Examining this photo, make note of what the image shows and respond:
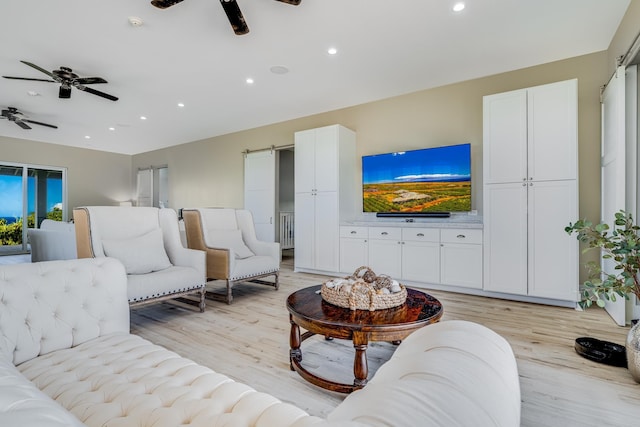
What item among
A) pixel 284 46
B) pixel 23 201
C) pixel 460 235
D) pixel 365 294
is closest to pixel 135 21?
pixel 284 46

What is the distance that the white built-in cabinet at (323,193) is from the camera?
480 centimetres

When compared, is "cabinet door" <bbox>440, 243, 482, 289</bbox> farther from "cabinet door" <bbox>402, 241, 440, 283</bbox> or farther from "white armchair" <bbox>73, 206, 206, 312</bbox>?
"white armchair" <bbox>73, 206, 206, 312</bbox>

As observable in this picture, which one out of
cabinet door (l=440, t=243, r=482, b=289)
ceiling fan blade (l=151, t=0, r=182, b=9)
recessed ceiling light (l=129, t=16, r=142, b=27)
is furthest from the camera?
cabinet door (l=440, t=243, r=482, b=289)

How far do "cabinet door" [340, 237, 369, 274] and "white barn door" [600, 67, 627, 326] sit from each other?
102 inches

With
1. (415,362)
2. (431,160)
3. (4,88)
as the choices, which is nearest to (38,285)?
(415,362)

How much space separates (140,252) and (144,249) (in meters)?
0.06

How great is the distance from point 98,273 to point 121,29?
2621mm

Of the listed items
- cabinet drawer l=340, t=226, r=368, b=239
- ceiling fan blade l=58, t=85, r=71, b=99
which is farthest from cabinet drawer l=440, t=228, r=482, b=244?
ceiling fan blade l=58, t=85, r=71, b=99

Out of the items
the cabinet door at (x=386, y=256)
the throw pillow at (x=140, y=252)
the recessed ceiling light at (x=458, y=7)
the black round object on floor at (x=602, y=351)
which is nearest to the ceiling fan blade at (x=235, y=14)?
the recessed ceiling light at (x=458, y=7)

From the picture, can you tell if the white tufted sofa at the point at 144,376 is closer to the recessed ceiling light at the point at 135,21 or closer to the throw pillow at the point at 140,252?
the throw pillow at the point at 140,252

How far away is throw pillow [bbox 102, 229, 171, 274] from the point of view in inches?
112

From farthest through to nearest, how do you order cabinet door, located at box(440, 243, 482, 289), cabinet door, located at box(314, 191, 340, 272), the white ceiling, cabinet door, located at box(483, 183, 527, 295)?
cabinet door, located at box(314, 191, 340, 272) < cabinet door, located at box(440, 243, 482, 289) < cabinet door, located at box(483, 183, 527, 295) < the white ceiling

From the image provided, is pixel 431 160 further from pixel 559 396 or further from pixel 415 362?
pixel 415 362

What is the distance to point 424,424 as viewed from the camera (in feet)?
1.34
